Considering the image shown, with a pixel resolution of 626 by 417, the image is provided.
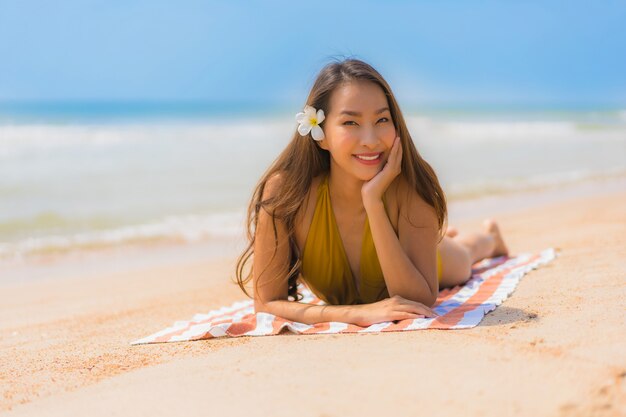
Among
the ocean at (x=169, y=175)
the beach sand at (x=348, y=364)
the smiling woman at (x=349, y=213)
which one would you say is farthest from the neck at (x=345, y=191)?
the ocean at (x=169, y=175)

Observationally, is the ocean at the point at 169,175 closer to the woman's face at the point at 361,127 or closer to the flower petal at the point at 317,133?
the flower petal at the point at 317,133

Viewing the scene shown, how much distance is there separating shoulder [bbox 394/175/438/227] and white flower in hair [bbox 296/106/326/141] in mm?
611

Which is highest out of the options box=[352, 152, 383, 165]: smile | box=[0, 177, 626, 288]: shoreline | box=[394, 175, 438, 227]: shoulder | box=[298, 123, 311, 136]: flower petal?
box=[298, 123, 311, 136]: flower petal

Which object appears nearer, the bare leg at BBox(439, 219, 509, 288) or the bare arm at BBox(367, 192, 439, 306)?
the bare arm at BBox(367, 192, 439, 306)

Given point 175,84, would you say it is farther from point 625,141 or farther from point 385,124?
point 385,124

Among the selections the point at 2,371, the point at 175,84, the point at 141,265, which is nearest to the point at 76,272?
the point at 141,265

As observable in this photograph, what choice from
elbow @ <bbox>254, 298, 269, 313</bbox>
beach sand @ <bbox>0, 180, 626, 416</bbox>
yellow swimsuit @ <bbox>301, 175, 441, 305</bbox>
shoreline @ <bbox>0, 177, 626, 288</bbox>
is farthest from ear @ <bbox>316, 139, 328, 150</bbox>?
shoreline @ <bbox>0, 177, 626, 288</bbox>

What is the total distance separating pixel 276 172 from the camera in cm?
436

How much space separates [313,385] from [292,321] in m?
1.28

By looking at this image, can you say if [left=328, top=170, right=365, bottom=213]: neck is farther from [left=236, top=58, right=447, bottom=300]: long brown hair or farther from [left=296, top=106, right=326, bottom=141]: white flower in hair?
[left=296, top=106, right=326, bottom=141]: white flower in hair

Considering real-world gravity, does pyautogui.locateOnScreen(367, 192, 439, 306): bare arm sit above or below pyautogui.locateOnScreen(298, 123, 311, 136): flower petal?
below

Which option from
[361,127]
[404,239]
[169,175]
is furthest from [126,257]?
[169,175]

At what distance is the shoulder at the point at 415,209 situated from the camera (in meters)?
4.18

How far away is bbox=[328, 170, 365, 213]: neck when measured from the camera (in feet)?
14.0
